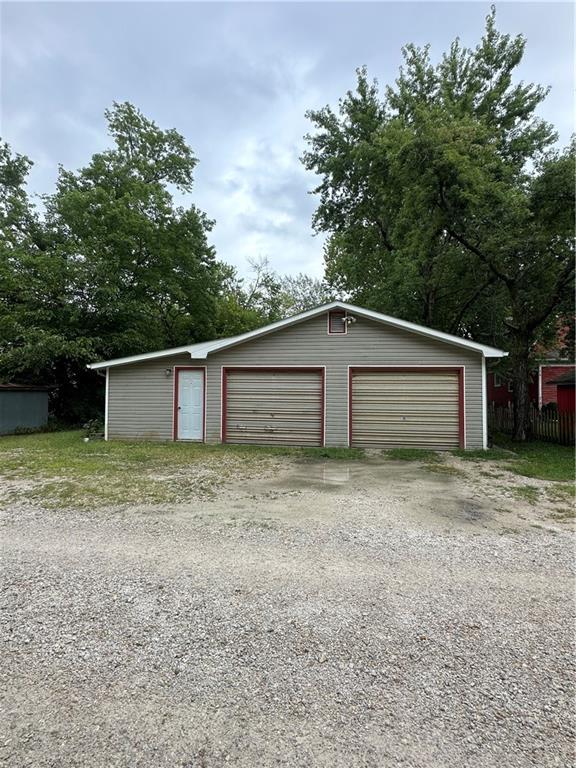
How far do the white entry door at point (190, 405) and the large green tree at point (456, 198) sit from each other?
8221 millimetres

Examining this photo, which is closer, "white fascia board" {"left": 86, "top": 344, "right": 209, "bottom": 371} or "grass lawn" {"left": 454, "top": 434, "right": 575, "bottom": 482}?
"grass lawn" {"left": 454, "top": 434, "right": 575, "bottom": 482}

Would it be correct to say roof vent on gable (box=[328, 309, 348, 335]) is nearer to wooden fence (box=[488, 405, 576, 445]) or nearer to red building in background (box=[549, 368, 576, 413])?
wooden fence (box=[488, 405, 576, 445])

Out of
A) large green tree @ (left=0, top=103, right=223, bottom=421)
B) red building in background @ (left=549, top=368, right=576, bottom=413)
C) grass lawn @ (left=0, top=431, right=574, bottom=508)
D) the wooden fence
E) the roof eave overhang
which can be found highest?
large green tree @ (left=0, top=103, right=223, bottom=421)

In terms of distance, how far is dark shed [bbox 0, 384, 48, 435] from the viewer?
1358 cm

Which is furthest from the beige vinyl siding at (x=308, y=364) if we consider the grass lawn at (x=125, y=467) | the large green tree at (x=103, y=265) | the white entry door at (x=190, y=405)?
the large green tree at (x=103, y=265)

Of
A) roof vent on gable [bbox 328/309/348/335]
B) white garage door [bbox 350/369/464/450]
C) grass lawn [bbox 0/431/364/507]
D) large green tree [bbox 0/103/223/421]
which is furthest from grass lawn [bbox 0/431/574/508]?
large green tree [bbox 0/103/223/421]

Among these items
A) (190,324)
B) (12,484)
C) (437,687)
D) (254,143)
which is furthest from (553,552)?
(190,324)

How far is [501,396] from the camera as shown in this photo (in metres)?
24.3

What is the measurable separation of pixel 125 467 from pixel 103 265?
1125 cm

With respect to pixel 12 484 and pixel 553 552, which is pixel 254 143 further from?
pixel 553 552

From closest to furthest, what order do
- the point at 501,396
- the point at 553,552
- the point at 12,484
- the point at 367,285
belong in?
the point at 553,552 < the point at 12,484 < the point at 367,285 < the point at 501,396

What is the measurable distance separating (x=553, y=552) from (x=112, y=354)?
16.5 m

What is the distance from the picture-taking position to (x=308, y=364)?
1066 centimetres

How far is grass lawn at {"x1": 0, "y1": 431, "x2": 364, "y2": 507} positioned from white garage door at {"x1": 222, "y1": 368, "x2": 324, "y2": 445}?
2.61 feet
